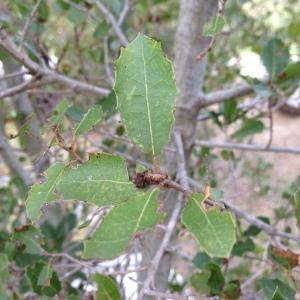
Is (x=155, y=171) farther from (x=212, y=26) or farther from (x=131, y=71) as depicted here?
(x=212, y=26)

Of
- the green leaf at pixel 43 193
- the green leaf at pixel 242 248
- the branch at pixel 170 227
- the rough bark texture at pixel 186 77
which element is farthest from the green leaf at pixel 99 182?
the green leaf at pixel 242 248

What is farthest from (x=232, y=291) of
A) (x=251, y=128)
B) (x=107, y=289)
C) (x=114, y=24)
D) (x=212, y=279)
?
(x=114, y=24)

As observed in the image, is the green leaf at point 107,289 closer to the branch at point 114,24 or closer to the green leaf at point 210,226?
the green leaf at point 210,226

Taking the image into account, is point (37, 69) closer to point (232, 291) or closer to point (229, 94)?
point (229, 94)

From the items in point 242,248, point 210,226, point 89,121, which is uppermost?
point 89,121

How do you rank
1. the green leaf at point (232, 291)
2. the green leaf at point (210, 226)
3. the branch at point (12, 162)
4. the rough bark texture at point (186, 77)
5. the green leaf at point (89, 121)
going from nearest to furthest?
1. the green leaf at point (210, 226)
2. the green leaf at point (89, 121)
3. the green leaf at point (232, 291)
4. the rough bark texture at point (186, 77)
5. the branch at point (12, 162)
